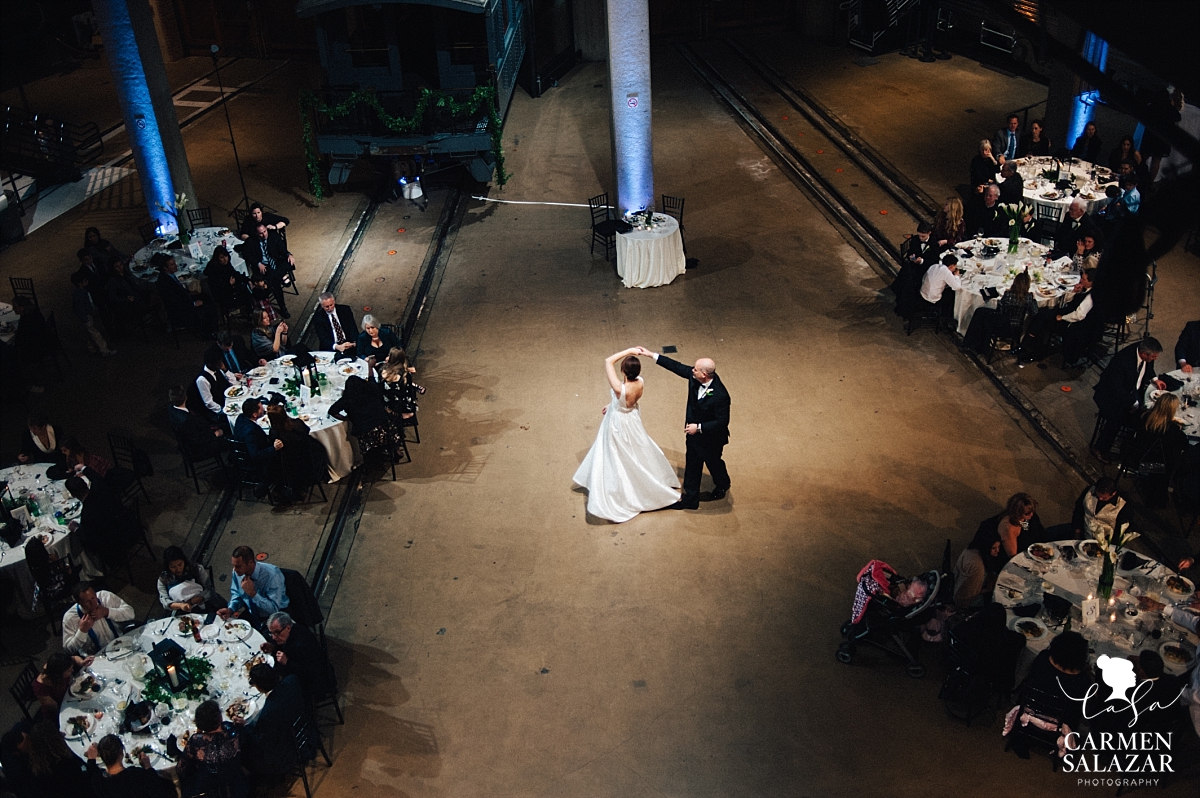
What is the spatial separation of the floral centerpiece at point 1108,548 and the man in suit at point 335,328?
7048mm

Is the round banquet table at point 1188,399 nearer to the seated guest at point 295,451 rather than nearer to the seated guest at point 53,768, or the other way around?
the seated guest at point 295,451

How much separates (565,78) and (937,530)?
1492 cm

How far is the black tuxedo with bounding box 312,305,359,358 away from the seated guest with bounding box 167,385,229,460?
161cm

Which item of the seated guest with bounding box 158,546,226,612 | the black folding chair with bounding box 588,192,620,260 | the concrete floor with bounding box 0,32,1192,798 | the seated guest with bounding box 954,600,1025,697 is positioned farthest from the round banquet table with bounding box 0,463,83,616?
the black folding chair with bounding box 588,192,620,260

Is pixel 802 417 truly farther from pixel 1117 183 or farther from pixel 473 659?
pixel 1117 183

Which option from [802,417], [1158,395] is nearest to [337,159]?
[802,417]

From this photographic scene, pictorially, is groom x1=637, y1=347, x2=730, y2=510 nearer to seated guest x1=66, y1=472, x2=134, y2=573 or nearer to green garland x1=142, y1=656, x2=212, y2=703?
green garland x1=142, y1=656, x2=212, y2=703

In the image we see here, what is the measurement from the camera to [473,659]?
7.43 meters

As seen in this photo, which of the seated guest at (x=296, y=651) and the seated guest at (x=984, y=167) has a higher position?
the seated guest at (x=984, y=167)

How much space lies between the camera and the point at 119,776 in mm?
5938

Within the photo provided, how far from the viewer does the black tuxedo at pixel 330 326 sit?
10258 millimetres

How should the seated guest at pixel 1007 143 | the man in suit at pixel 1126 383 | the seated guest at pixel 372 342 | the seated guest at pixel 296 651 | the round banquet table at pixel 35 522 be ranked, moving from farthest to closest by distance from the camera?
the seated guest at pixel 1007 143
the seated guest at pixel 372 342
the man in suit at pixel 1126 383
the round banquet table at pixel 35 522
the seated guest at pixel 296 651

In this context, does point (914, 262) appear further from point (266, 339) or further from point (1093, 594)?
point (266, 339)

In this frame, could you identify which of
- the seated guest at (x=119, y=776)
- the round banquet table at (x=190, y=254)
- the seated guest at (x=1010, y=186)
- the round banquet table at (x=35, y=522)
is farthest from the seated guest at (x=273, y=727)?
the seated guest at (x=1010, y=186)
